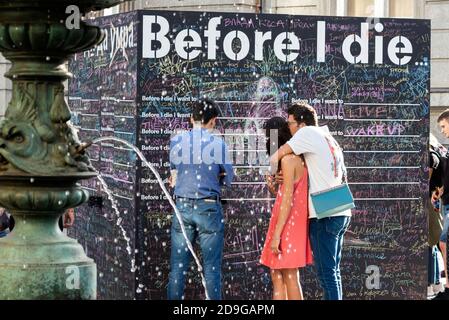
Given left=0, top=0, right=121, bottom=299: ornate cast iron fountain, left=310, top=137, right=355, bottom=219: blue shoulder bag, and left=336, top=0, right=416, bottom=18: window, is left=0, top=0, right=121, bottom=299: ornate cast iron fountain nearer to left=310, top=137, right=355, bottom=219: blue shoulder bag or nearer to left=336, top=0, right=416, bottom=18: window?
left=310, top=137, right=355, bottom=219: blue shoulder bag

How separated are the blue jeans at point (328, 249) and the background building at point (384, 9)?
7.16 metres

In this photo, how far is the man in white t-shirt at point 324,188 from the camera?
920 cm

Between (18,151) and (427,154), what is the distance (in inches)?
216

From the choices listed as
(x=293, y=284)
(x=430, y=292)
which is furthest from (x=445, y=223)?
(x=293, y=284)

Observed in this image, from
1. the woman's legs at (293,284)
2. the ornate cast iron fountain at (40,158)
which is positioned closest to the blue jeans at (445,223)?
the woman's legs at (293,284)

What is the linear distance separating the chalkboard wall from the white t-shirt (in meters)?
0.99

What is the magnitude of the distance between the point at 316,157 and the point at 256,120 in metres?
1.08

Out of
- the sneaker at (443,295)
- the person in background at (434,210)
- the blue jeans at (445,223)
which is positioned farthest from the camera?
the person in background at (434,210)

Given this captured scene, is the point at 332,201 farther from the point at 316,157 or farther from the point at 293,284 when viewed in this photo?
the point at 293,284

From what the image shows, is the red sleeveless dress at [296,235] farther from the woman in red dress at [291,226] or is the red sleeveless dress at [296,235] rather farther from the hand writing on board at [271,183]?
the hand writing on board at [271,183]

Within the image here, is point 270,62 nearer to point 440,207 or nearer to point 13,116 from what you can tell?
point 440,207

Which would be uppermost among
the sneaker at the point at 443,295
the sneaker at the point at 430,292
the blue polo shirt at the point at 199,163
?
the blue polo shirt at the point at 199,163

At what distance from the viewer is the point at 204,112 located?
9.81 meters

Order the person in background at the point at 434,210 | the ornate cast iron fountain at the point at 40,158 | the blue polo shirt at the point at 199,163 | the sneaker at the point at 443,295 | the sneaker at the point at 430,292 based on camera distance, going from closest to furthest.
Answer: the ornate cast iron fountain at the point at 40,158 → the blue polo shirt at the point at 199,163 → the sneaker at the point at 443,295 → the person in background at the point at 434,210 → the sneaker at the point at 430,292
